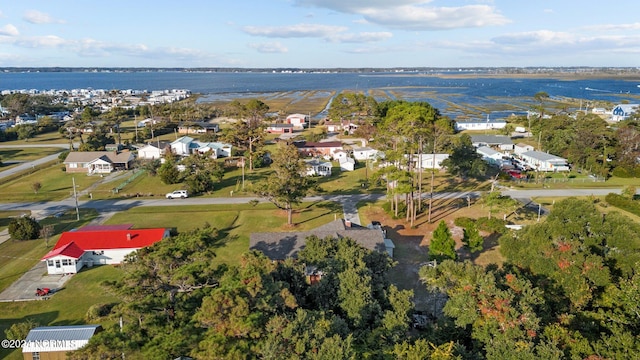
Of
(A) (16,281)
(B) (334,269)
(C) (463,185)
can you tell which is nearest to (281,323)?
(B) (334,269)

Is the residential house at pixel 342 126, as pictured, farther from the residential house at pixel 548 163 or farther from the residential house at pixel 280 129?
the residential house at pixel 548 163

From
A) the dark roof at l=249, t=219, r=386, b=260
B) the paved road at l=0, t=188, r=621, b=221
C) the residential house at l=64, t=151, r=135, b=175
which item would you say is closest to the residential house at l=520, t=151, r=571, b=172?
the paved road at l=0, t=188, r=621, b=221

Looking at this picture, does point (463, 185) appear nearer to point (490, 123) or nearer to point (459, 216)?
point (459, 216)

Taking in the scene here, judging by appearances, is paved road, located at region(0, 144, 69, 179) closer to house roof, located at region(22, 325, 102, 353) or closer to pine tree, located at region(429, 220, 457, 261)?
house roof, located at region(22, 325, 102, 353)

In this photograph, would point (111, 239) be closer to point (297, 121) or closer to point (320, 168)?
point (320, 168)

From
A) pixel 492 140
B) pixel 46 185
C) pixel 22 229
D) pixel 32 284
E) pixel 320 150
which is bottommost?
pixel 32 284

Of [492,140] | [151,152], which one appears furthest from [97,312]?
[492,140]

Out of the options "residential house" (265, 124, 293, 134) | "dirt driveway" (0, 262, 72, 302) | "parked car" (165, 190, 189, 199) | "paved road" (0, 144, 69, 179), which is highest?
"residential house" (265, 124, 293, 134)

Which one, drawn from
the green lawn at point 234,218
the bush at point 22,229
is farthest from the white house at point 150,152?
the bush at point 22,229
